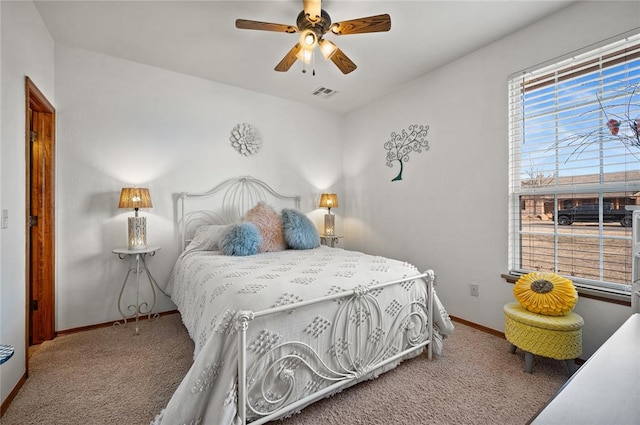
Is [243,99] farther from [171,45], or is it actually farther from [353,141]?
[353,141]

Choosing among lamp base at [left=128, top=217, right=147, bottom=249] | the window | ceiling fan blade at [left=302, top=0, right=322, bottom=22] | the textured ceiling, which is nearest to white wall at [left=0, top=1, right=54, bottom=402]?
the textured ceiling

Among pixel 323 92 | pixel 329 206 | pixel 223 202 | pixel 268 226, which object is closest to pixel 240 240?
pixel 268 226

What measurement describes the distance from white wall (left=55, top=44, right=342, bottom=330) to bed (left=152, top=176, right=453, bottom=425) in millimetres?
985

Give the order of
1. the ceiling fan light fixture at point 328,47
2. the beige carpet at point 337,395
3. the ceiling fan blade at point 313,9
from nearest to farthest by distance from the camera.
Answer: the beige carpet at point 337,395
the ceiling fan blade at point 313,9
the ceiling fan light fixture at point 328,47

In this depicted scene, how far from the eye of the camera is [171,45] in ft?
9.09

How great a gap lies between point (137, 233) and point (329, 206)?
92.4 inches

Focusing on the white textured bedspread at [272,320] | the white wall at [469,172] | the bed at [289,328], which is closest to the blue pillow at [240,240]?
the bed at [289,328]

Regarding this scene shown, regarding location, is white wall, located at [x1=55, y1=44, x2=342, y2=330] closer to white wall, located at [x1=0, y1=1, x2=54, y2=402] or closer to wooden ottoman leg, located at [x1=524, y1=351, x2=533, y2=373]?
white wall, located at [x1=0, y1=1, x2=54, y2=402]

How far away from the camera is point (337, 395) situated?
6.01ft

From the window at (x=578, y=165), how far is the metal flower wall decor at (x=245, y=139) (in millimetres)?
2839

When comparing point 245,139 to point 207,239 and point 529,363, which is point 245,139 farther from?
point 529,363

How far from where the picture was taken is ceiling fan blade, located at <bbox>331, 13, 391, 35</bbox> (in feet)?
6.31

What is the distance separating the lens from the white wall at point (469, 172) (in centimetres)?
220

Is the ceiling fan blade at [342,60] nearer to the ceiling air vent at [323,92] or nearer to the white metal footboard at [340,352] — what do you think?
the ceiling air vent at [323,92]
